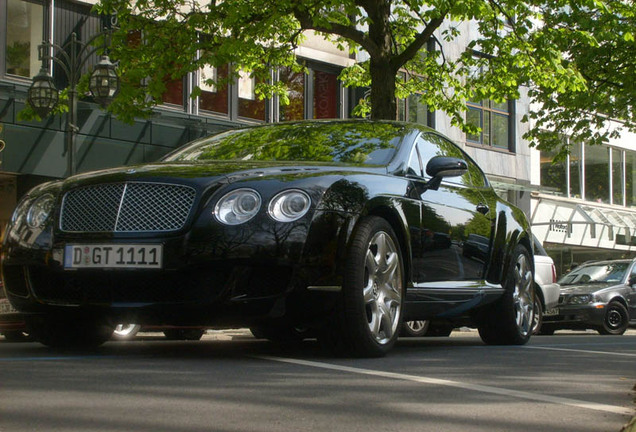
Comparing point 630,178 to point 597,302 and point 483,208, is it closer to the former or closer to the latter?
point 597,302

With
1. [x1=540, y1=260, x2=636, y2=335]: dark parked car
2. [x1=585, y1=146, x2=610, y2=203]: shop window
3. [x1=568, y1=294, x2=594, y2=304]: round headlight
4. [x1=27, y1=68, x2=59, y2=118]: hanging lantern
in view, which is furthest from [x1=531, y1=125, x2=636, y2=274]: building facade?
[x1=27, y1=68, x2=59, y2=118]: hanging lantern

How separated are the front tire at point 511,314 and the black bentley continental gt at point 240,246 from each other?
5.24 feet

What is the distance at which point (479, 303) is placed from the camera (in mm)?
8344

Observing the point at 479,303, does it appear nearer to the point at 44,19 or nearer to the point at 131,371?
the point at 131,371

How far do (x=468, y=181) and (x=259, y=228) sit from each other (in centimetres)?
321

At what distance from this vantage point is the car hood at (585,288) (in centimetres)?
1994

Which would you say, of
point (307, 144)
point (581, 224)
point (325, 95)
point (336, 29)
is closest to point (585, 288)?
point (336, 29)

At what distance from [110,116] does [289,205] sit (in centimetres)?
1877

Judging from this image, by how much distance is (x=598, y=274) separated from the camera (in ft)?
69.7

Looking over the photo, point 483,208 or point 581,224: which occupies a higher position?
point 581,224

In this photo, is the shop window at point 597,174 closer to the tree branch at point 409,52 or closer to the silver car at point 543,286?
the tree branch at point 409,52

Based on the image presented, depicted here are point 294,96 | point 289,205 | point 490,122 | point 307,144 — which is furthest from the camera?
point 490,122

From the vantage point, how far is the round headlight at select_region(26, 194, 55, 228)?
6.58m

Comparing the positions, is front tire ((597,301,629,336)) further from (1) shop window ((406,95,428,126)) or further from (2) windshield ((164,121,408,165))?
(1) shop window ((406,95,428,126))
